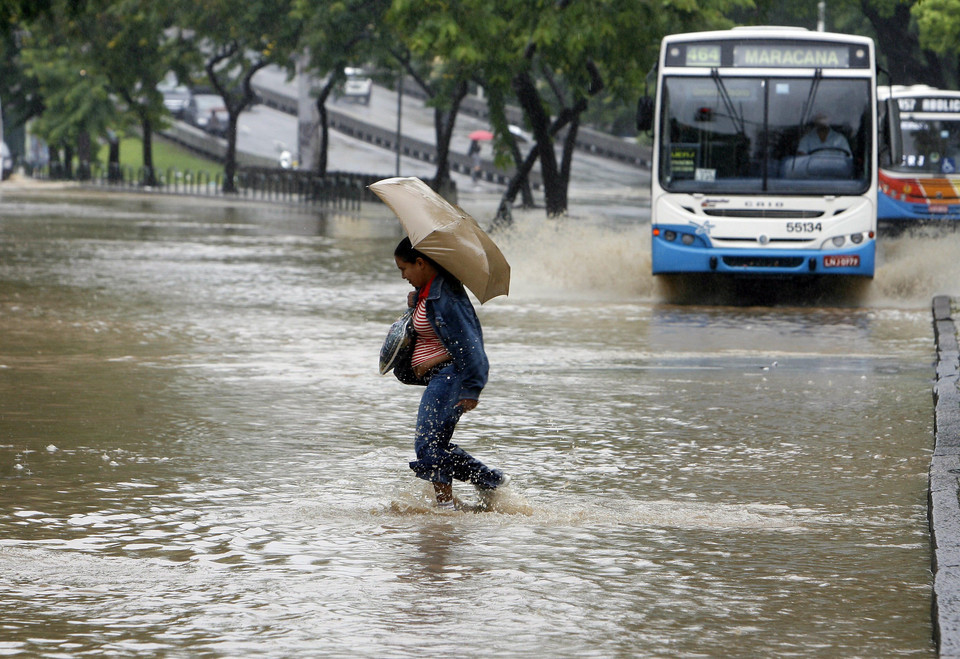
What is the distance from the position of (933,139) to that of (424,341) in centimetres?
2629

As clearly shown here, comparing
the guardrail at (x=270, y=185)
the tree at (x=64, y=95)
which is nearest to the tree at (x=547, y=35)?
the guardrail at (x=270, y=185)

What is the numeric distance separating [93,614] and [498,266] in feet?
8.65

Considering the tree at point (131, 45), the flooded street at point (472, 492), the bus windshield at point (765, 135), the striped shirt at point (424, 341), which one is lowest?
the flooded street at point (472, 492)

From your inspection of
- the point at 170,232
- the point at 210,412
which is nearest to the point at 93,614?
the point at 210,412

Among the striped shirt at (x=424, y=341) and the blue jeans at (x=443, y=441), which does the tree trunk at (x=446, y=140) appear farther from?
the blue jeans at (x=443, y=441)

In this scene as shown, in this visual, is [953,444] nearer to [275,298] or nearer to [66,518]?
[66,518]

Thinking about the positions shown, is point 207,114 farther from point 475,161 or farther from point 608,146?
point 608,146

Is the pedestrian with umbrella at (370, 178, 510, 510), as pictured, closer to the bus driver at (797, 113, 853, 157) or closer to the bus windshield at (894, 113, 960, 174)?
the bus driver at (797, 113, 853, 157)

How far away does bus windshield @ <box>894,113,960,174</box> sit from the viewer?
31656mm

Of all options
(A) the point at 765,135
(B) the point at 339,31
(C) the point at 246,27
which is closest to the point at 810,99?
(A) the point at 765,135

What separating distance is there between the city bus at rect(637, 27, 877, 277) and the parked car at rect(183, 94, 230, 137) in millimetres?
57538

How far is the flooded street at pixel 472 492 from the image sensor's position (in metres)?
5.56

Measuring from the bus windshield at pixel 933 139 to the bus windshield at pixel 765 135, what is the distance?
13787 mm

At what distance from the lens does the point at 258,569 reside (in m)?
6.26
